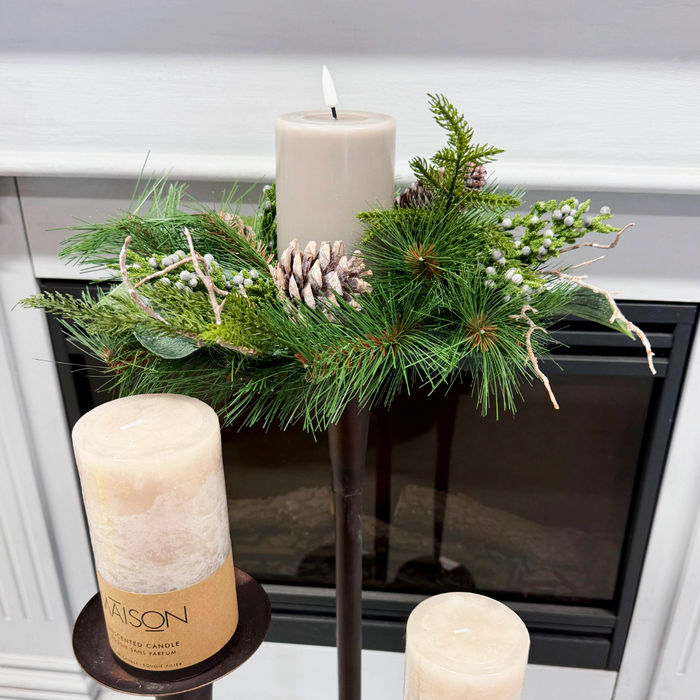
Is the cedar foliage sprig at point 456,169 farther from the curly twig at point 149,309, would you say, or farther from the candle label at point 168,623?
the candle label at point 168,623

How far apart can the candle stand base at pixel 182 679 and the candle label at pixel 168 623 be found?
0.01 m

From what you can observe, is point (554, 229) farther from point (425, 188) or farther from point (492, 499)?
point (492, 499)

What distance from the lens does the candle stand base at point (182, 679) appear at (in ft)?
1.38

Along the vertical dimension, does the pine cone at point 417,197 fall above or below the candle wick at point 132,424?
above

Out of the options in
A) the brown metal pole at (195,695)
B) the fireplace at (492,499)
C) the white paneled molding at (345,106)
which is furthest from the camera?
the fireplace at (492,499)

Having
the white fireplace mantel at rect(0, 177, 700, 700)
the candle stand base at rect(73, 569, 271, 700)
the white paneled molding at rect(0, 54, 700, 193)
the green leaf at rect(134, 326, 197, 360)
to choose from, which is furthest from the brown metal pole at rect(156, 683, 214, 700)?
the white paneled molding at rect(0, 54, 700, 193)

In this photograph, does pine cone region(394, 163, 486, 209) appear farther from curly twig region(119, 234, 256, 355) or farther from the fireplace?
the fireplace

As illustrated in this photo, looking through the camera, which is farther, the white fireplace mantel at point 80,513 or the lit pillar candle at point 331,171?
the white fireplace mantel at point 80,513

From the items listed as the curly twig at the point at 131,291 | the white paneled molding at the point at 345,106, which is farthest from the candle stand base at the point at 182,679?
the white paneled molding at the point at 345,106

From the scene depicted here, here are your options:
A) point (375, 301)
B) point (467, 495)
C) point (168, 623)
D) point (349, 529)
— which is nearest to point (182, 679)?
point (168, 623)

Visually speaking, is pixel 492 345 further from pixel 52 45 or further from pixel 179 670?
pixel 52 45

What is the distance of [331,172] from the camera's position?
43 cm

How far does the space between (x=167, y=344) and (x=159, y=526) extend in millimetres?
114

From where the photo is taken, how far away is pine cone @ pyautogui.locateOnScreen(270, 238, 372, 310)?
415mm
